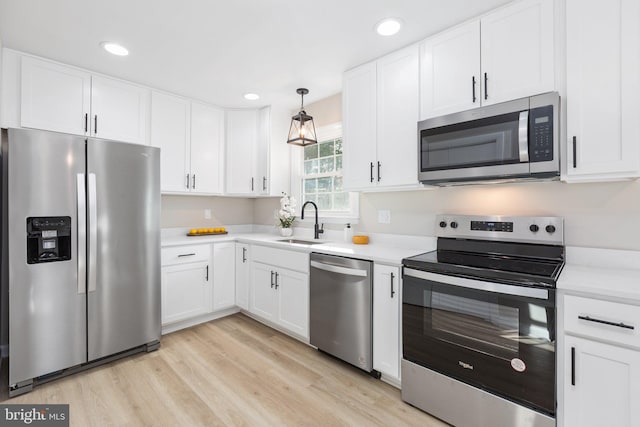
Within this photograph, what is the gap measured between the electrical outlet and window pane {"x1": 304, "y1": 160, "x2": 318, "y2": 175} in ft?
3.62

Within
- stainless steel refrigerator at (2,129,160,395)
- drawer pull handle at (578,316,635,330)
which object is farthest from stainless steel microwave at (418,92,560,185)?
stainless steel refrigerator at (2,129,160,395)

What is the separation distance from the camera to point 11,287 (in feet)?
6.59

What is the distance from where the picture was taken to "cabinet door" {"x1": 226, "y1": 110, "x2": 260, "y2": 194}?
3.66m

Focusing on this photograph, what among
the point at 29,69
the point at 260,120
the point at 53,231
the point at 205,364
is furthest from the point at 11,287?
the point at 260,120

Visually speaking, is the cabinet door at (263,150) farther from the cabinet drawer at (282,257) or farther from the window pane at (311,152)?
the cabinet drawer at (282,257)

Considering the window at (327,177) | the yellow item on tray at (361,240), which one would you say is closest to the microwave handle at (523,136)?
the yellow item on tray at (361,240)

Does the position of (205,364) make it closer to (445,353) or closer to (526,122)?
(445,353)

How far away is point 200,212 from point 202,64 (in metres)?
1.83

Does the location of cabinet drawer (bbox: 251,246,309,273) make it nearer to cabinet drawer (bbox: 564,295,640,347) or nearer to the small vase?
the small vase

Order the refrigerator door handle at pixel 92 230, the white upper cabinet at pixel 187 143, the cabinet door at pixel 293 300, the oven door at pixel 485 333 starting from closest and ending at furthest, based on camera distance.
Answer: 1. the oven door at pixel 485 333
2. the refrigerator door handle at pixel 92 230
3. the cabinet door at pixel 293 300
4. the white upper cabinet at pixel 187 143

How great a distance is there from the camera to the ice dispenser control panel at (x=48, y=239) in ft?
6.78

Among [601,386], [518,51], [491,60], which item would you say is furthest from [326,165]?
[601,386]

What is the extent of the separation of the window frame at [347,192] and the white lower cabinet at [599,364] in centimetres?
187

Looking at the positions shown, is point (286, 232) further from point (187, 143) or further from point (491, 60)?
point (491, 60)
